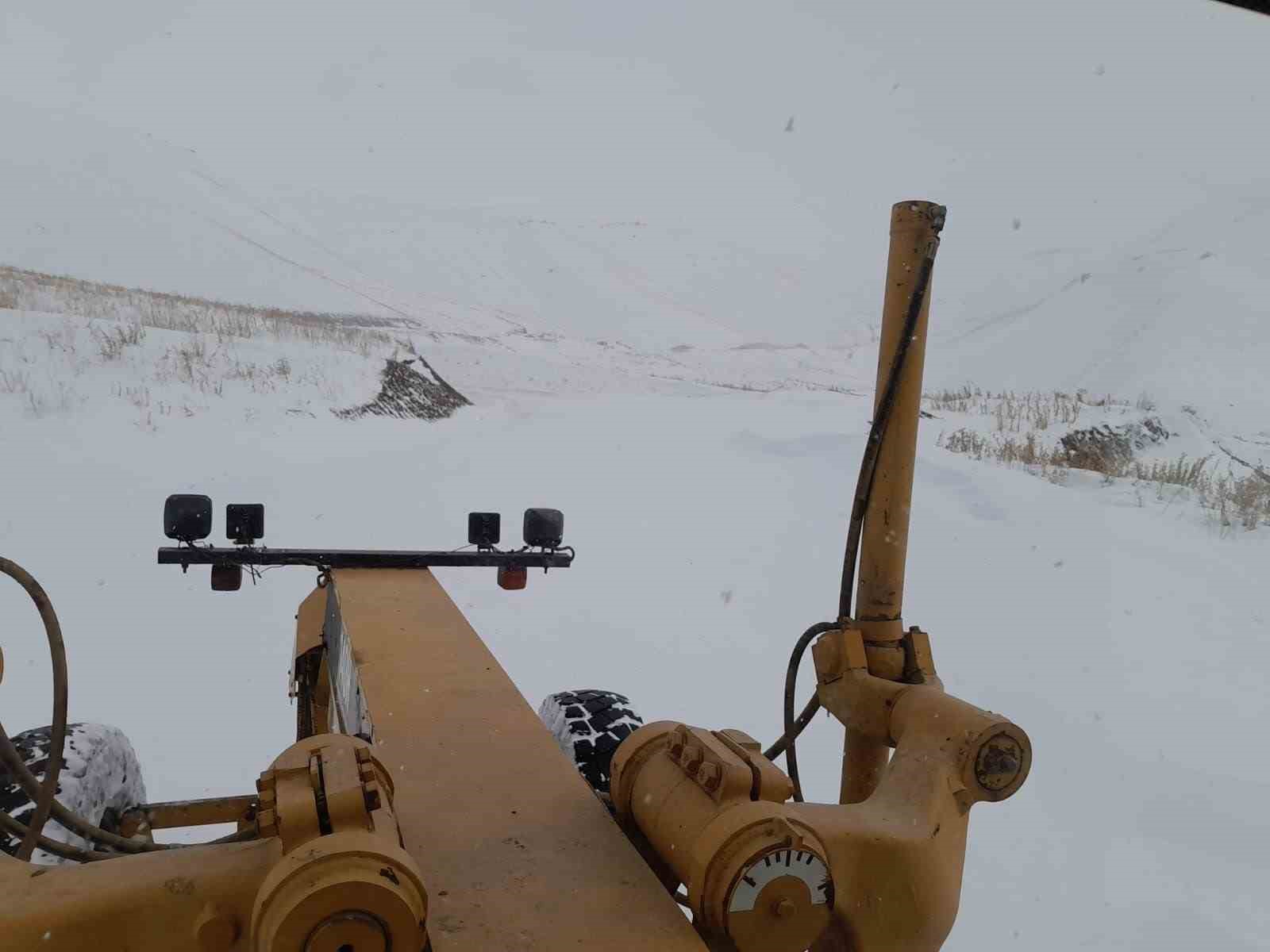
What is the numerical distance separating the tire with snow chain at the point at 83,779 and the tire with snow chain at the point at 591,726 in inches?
39.2

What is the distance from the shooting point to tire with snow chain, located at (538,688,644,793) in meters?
2.04

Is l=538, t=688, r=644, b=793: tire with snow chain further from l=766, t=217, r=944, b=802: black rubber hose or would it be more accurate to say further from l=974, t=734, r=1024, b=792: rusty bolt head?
l=974, t=734, r=1024, b=792: rusty bolt head

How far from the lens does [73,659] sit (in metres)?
3.97

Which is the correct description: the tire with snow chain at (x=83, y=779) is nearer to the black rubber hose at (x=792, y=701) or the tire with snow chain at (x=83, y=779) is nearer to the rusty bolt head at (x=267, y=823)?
the rusty bolt head at (x=267, y=823)

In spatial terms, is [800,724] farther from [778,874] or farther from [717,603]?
[717,603]

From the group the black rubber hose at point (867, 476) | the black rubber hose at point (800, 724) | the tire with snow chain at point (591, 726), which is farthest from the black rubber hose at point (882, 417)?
the tire with snow chain at point (591, 726)

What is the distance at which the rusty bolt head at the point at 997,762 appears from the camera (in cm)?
142

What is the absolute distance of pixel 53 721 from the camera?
1.42 meters

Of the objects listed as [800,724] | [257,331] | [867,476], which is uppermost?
[257,331]

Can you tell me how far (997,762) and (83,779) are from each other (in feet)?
6.22

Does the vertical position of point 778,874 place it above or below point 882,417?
below

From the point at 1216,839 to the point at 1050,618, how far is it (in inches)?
70.5

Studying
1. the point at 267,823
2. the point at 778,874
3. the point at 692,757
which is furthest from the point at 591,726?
the point at 267,823

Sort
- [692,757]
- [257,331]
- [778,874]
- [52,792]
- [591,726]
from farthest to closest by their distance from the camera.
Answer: [257,331]
[591,726]
[52,792]
[692,757]
[778,874]
